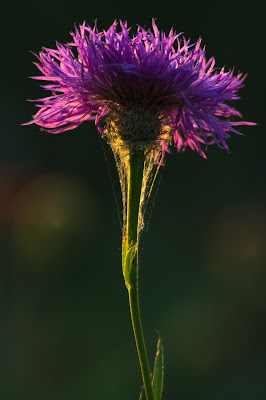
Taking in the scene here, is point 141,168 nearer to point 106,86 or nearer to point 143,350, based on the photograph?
point 106,86

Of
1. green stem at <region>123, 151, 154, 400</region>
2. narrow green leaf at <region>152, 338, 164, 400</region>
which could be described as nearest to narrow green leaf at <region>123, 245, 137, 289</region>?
green stem at <region>123, 151, 154, 400</region>

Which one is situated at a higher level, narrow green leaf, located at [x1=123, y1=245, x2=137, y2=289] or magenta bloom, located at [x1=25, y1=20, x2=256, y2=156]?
magenta bloom, located at [x1=25, y1=20, x2=256, y2=156]

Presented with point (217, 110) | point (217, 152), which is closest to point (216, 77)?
point (217, 110)

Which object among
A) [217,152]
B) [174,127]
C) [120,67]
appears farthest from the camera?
[217,152]

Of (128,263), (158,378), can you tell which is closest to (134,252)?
(128,263)

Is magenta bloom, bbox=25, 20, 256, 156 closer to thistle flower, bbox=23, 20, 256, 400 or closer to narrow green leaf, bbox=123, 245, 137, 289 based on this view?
thistle flower, bbox=23, 20, 256, 400
